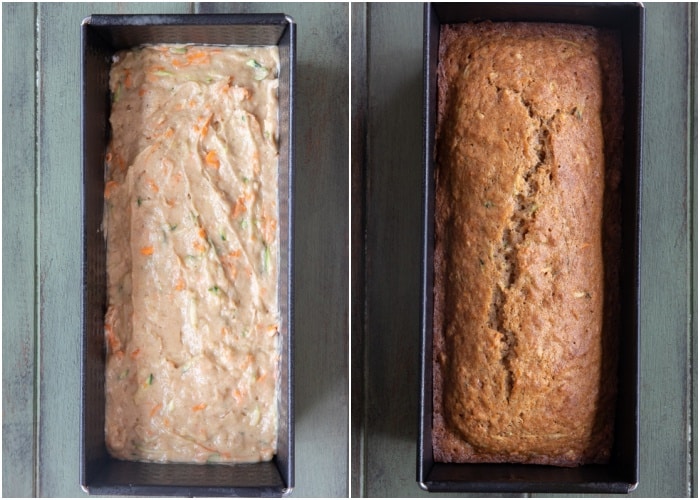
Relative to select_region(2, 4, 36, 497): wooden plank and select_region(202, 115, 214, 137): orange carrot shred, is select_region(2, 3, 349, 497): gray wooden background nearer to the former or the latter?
select_region(2, 4, 36, 497): wooden plank

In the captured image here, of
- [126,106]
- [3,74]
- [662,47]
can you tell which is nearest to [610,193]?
[662,47]

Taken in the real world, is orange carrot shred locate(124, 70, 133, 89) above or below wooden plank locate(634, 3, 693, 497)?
above

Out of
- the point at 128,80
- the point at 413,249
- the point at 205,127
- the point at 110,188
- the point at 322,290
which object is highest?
the point at 128,80

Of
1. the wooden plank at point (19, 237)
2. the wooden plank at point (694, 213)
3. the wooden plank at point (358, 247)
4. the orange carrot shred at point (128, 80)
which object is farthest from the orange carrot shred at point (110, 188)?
the wooden plank at point (694, 213)

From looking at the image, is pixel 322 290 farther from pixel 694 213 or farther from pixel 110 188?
pixel 694 213

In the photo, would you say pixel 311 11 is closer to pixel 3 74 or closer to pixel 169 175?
pixel 169 175

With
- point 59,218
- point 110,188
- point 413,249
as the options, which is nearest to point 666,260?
point 413,249

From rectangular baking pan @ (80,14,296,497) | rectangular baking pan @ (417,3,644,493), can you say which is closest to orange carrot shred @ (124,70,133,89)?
rectangular baking pan @ (80,14,296,497)

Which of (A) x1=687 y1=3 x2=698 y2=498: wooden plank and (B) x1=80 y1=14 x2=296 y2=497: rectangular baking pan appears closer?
(B) x1=80 y1=14 x2=296 y2=497: rectangular baking pan
